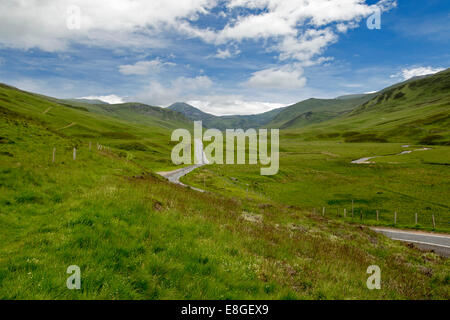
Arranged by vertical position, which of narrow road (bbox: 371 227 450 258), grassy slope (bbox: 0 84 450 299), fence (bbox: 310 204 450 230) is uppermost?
grassy slope (bbox: 0 84 450 299)

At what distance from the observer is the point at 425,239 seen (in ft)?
86.0

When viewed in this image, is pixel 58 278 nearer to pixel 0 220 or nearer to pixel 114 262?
pixel 114 262

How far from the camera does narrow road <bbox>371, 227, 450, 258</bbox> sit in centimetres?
2260

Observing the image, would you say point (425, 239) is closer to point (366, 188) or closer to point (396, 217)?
point (396, 217)

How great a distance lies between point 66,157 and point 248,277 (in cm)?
2444

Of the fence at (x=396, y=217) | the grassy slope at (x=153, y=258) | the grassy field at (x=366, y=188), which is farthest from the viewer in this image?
the grassy field at (x=366, y=188)

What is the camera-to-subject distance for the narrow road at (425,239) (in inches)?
890

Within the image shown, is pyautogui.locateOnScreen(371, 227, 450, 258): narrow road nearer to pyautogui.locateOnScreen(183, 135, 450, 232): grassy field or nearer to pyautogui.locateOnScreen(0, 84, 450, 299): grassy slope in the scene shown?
pyautogui.locateOnScreen(183, 135, 450, 232): grassy field

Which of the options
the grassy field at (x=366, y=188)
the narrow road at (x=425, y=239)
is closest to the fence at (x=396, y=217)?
the grassy field at (x=366, y=188)

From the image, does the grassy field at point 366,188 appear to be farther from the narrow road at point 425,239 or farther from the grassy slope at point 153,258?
the grassy slope at point 153,258

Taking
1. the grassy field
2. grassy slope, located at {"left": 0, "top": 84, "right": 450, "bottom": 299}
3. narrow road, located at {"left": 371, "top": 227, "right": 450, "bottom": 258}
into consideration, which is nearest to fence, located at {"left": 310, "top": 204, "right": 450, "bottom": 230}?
the grassy field

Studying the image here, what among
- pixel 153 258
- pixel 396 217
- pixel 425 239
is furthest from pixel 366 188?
pixel 153 258

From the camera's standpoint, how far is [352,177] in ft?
237
